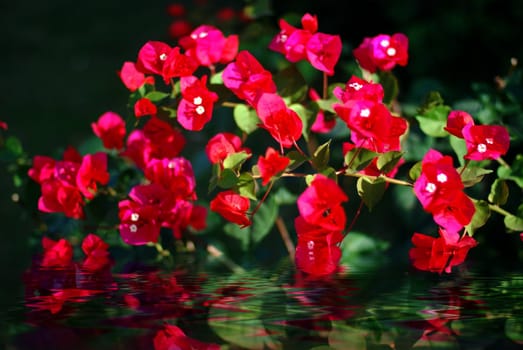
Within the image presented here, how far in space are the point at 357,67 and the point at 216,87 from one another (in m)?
0.34

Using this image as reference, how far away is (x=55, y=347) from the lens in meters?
1.11

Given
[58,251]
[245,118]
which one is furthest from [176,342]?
[58,251]

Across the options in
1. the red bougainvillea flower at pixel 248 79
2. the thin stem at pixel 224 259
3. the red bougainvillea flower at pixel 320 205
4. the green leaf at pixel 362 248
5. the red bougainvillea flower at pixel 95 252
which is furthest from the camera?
the green leaf at pixel 362 248

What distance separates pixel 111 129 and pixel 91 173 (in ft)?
0.50

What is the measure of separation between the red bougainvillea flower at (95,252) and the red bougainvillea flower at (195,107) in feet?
1.24

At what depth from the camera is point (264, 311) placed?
1344 millimetres

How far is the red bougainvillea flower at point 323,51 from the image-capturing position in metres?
1.62

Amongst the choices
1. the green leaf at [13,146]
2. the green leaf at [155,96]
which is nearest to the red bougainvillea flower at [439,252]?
the green leaf at [155,96]

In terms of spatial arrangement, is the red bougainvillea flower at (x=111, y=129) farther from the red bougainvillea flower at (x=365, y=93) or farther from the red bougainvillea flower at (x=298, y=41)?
the red bougainvillea flower at (x=365, y=93)

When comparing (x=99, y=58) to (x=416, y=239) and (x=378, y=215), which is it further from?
(x=416, y=239)

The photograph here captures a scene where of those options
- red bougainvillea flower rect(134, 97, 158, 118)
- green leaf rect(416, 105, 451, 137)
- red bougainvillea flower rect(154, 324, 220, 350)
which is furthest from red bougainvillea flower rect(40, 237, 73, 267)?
green leaf rect(416, 105, 451, 137)

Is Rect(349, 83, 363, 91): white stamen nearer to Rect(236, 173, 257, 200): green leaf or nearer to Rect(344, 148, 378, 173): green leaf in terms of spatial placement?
Rect(344, 148, 378, 173): green leaf

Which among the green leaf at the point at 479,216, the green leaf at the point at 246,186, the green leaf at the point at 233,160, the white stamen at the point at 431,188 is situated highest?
the green leaf at the point at 233,160

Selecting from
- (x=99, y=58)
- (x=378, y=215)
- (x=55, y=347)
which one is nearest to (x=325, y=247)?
(x=55, y=347)
